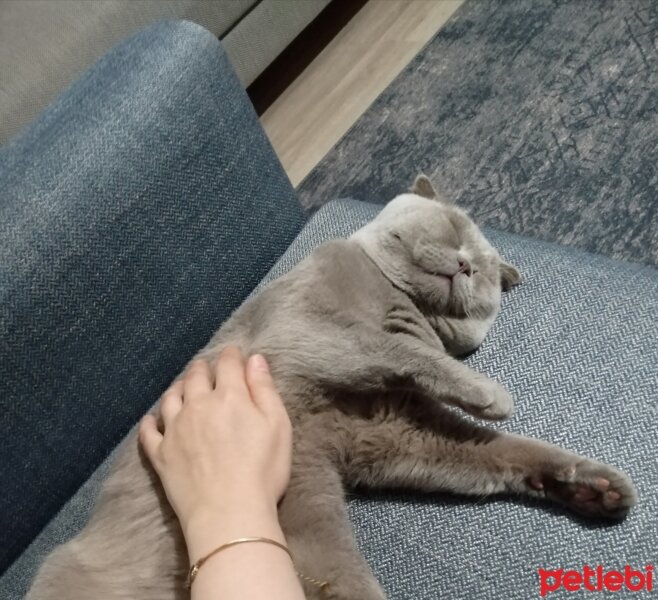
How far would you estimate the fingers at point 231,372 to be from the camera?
0.90 m

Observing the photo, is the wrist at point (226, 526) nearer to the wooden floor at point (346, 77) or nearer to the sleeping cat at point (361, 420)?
the sleeping cat at point (361, 420)

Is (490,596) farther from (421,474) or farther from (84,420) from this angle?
(84,420)

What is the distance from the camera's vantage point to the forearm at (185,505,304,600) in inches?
27.7

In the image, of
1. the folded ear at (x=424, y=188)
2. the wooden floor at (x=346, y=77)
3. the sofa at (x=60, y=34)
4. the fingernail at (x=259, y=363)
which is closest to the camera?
the fingernail at (x=259, y=363)

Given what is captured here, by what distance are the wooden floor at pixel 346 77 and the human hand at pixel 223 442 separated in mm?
1267

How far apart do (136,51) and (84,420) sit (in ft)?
2.02

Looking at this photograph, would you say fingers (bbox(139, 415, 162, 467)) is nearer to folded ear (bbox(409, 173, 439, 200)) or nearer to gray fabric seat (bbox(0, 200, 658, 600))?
gray fabric seat (bbox(0, 200, 658, 600))

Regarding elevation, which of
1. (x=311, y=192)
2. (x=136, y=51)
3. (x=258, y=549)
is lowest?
(x=311, y=192)

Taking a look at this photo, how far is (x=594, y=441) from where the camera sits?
917 mm

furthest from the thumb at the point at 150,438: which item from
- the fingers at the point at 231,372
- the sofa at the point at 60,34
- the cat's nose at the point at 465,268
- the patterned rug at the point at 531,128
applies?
the patterned rug at the point at 531,128

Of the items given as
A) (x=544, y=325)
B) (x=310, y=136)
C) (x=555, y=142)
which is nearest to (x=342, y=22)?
(x=310, y=136)

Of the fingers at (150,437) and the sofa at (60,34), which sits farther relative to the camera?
the sofa at (60,34)

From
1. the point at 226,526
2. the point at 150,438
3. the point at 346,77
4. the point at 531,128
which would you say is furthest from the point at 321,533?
the point at 346,77

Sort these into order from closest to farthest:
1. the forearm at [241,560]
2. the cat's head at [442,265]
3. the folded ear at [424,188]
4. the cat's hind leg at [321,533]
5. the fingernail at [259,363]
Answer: the forearm at [241,560] → the cat's hind leg at [321,533] → the fingernail at [259,363] → the cat's head at [442,265] → the folded ear at [424,188]
